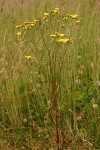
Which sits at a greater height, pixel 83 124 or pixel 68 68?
pixel 68 68

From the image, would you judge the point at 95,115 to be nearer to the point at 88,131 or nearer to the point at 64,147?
the point at 88,131

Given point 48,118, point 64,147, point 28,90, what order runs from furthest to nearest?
point 28,90 < point 48,118 < point 64,147

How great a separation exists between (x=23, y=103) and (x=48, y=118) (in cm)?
34

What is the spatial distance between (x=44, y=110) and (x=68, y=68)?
14.7 inches

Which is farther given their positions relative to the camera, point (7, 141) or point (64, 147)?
point (7, 141)

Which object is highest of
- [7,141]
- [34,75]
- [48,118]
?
[34,75]

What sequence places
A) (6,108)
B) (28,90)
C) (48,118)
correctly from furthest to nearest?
(28,90)
(6,108)
(48,118)

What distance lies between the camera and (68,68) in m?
2.55

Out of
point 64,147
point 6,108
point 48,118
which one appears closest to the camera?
point 64,147

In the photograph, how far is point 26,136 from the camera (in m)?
2.34

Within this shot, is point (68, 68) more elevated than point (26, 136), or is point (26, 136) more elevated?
point (68, 68)

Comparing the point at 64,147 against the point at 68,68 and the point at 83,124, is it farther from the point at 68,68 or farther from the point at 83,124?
the point at 68,68

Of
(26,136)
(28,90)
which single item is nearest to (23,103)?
(28,90)

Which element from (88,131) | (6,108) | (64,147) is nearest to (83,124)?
(88,131)
